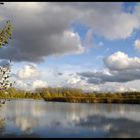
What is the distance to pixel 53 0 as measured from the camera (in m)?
3.59

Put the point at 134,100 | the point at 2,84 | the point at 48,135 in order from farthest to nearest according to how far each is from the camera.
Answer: the point at 134,100
the point at 48,135
the point at 2,84

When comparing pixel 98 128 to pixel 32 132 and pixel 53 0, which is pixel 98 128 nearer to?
pixel 32 132

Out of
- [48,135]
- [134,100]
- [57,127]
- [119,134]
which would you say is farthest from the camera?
[134,100]

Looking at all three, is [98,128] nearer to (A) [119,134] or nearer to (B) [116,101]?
(A) [119,134]

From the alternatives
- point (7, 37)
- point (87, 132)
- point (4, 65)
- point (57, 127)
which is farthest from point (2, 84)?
point (57, 127)

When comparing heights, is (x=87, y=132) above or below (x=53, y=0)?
below

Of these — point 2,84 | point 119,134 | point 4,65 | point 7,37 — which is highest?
point 7,37

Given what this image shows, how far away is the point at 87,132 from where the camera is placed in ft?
89.2

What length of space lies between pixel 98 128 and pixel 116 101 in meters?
78.8

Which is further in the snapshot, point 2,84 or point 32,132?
point 32,132

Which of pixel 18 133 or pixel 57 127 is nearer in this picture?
pixel 18 133

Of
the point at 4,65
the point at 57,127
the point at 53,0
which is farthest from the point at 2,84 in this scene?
the point at 57,127

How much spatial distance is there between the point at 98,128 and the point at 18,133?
29.9 feet

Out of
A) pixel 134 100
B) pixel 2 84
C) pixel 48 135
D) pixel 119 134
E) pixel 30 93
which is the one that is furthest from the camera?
pixel 30 93
